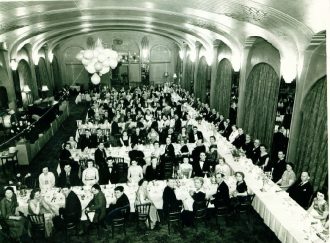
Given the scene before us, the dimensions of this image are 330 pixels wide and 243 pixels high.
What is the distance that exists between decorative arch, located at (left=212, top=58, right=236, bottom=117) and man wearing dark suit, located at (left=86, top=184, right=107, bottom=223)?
1031 cm

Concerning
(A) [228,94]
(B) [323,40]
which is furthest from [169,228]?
(A) [228,94]

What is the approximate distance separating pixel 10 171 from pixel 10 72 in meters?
8.16

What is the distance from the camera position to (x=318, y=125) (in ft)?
28.6

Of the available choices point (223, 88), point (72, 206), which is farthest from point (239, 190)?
point (223, 88)

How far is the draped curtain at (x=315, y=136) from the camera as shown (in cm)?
851

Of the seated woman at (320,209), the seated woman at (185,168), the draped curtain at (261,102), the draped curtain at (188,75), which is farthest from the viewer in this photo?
the draped curtain at (188,75)

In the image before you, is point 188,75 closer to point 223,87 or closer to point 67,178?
point 223,87

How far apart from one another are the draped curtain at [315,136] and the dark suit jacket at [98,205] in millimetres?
6134

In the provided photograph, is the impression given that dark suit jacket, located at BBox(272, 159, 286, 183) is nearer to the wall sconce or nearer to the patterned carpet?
the patterned carpet

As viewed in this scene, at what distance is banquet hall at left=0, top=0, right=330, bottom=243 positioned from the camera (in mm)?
7031

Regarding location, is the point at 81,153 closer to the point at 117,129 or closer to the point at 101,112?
the point at 117,129

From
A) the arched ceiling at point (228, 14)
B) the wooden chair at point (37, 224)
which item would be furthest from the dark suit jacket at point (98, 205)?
the arched ceiling at point (228, 14)

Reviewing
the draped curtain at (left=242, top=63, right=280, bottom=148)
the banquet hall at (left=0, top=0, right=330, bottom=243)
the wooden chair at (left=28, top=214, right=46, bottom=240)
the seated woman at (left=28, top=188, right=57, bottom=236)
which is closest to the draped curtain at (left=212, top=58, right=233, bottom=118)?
the banquet hall at (left=0, top=0, right=330, bottom=243)

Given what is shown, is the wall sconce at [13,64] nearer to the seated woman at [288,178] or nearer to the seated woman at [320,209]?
the seated woman at [288,178]
